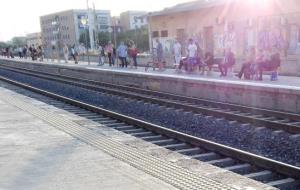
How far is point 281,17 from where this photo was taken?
22047 mm

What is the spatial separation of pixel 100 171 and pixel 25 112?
21.3 ft

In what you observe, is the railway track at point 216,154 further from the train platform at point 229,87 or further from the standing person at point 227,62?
the standing person at point 227,62

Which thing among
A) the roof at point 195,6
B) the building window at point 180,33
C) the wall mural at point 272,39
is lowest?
the wall mural at point 272,39

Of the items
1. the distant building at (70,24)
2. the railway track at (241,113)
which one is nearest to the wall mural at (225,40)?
the railway track at (241,113)

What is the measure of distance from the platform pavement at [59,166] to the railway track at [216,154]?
4.82ft

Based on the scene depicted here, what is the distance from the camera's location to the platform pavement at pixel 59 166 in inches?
212

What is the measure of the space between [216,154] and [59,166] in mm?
2549

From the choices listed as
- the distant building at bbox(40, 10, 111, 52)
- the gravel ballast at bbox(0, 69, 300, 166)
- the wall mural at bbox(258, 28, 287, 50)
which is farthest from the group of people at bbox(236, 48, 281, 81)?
the distant building at bbox(40, 10, 111, 52)

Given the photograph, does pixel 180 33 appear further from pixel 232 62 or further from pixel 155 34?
pixel 232 62

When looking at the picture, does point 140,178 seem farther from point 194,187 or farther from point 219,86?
point 219,86

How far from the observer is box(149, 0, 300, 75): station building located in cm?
2153

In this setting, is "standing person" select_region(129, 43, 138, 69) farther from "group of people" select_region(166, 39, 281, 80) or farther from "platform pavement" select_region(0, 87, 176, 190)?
"platform pavement" select_region(0, 87, 176, 190)

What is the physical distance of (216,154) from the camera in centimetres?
731

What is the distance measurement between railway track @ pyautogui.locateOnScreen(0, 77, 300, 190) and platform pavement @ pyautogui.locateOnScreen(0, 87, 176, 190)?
4.82 ft
